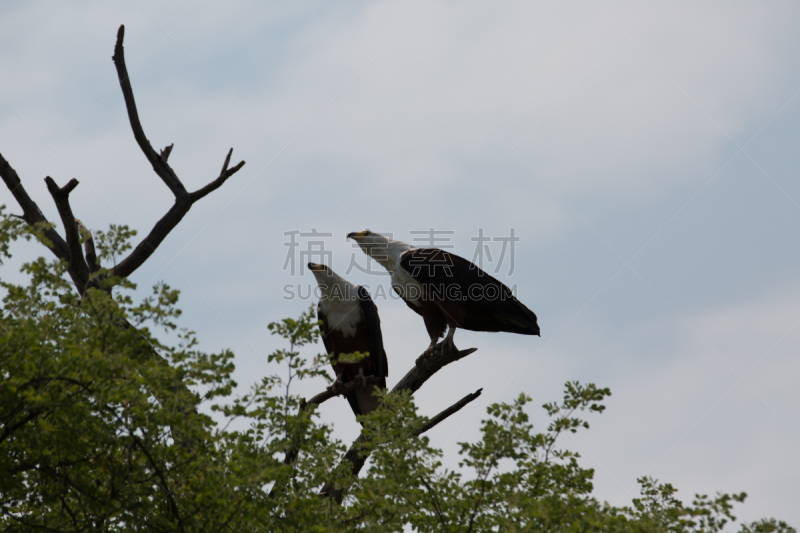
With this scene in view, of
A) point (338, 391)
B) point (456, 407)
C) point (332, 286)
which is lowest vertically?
point (456, 407)

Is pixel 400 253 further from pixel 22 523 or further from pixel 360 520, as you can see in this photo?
pixel 22 523

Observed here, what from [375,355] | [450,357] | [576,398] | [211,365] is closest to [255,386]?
[211,365]

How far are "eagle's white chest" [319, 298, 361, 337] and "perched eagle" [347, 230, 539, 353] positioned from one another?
52cm

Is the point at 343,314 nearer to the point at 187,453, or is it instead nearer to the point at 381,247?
the point at 381,247

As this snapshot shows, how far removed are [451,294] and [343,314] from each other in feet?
4.38

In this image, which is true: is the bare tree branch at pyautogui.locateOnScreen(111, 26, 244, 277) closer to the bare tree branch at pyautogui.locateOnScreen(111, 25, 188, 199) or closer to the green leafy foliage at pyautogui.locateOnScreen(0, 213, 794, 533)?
the bare tree branch at pyautogui.locateOnScreen(111, 25, 188, 199)

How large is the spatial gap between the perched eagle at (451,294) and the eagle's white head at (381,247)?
0.5 inches

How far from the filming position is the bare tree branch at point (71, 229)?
4.63 m

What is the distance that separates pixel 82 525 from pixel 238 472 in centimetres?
96

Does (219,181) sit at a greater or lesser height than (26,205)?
greater

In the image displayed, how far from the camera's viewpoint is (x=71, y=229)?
A: 479 cm

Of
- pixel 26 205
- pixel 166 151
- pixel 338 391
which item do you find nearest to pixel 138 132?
pixel 166 151

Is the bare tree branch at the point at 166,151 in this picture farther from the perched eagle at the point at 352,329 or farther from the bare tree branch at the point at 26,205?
the perched eagle at the point at 352,329

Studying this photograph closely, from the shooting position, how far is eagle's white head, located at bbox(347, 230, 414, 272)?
22.7 ft
